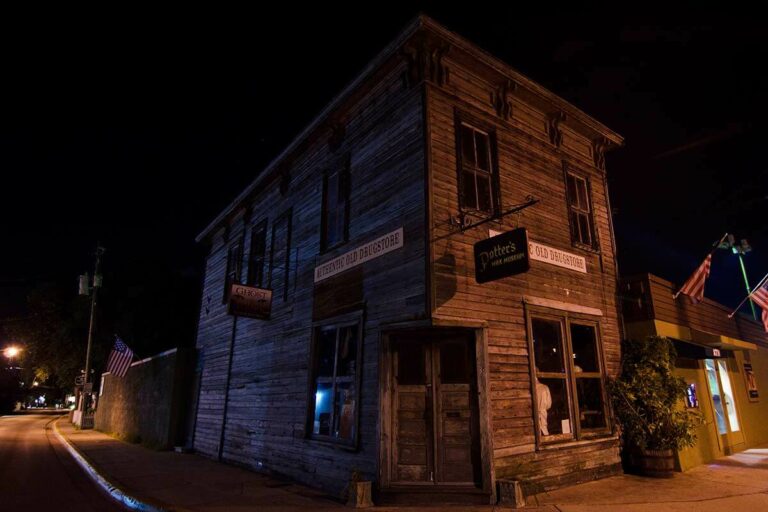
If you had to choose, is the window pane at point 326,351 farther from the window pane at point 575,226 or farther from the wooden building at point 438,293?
the window pane at point 575,226

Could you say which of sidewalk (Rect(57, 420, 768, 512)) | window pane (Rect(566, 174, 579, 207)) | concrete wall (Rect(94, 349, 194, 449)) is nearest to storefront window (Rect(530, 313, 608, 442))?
sidewalk (Rect(57, 420, 768, 512))

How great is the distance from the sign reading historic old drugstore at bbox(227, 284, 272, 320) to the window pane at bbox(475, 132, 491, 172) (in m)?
6.13

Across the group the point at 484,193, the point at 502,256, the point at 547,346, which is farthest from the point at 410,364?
the point at 484,193

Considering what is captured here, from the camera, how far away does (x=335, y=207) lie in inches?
421

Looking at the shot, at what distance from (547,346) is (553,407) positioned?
3.83 feet

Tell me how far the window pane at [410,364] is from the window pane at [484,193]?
307 cm

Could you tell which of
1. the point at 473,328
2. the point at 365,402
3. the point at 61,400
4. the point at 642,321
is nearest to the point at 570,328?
the point at 642,321

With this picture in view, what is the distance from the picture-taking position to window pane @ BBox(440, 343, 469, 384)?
769cm

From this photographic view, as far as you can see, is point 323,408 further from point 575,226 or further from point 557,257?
point 575,226

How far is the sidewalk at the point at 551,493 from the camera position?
7.01 m

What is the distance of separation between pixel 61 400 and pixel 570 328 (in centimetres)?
14408

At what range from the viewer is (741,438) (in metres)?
12.5

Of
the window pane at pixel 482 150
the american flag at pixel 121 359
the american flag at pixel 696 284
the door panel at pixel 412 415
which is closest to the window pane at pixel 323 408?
the door panel at pixel 412 415

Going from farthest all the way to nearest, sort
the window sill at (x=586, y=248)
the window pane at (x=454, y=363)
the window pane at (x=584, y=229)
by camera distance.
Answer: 1. the window pane at (x=584, y=229)
2. the window sill at (x=586, y=248)
3. the window pane at (x=454, y=363)
